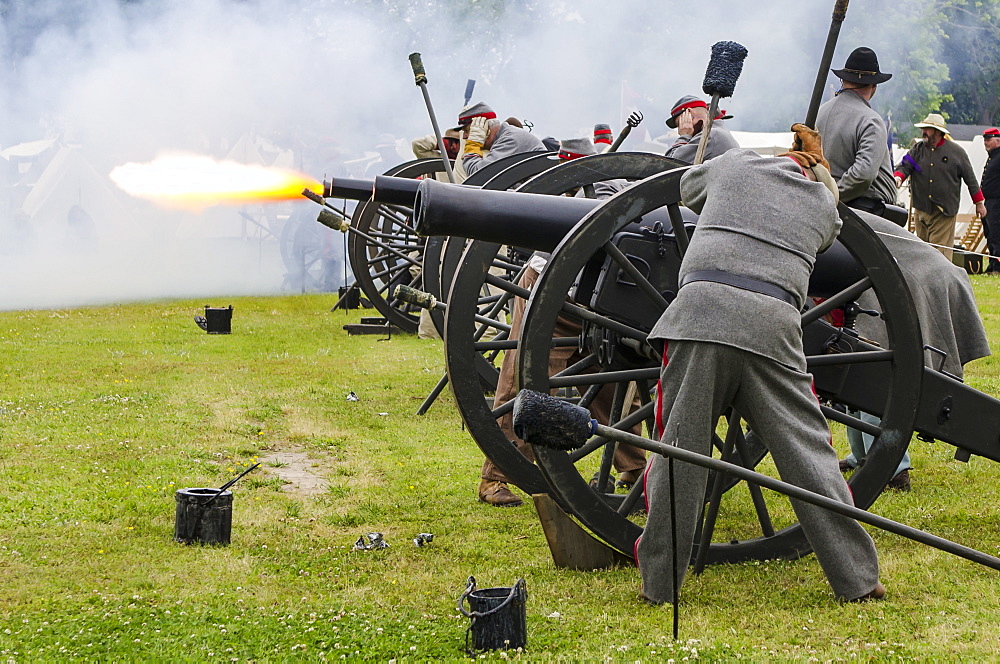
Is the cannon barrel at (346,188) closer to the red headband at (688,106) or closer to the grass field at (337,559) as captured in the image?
the grass field at (337,559)

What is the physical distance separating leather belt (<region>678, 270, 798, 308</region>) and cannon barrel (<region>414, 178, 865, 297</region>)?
457mm

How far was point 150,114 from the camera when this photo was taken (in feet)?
70.0

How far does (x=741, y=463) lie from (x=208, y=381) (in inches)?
228

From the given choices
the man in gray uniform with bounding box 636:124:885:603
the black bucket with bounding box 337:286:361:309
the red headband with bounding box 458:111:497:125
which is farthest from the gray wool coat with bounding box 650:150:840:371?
the black bucket with bounding box 337:286:361:309

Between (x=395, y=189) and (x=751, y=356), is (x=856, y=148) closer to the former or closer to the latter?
(x=395, y=189)

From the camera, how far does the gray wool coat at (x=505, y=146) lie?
8.38 meters

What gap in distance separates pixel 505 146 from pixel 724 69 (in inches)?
165

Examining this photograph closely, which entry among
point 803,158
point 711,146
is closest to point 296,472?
point 711,146

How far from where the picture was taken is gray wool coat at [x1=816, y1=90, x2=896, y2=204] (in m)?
5.74

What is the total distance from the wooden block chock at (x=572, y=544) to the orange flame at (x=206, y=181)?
7.11 m

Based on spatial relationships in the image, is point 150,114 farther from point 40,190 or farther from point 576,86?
point 576,86

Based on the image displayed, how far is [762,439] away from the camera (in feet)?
12.6

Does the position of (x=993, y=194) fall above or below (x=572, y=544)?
above

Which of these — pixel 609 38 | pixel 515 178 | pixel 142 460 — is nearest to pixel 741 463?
pixel 515 178
